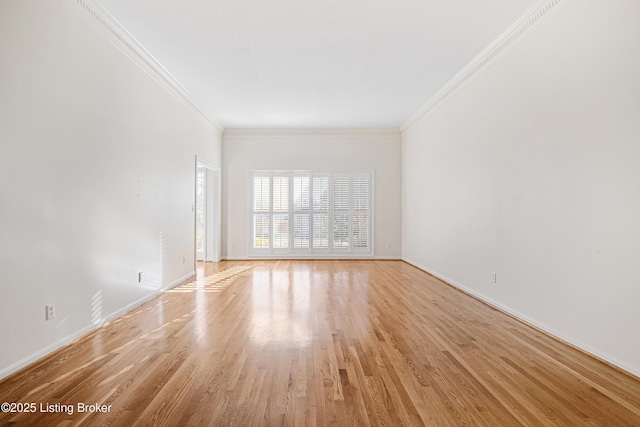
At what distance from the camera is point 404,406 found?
6.55 feet

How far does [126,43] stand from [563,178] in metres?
4.42

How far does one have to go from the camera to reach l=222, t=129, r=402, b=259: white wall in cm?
814

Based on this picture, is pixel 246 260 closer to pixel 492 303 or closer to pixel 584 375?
pixel 492 303

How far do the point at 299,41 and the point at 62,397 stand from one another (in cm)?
369

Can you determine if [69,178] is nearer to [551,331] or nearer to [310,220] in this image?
[551,331]

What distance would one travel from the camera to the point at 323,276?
6.09 meters

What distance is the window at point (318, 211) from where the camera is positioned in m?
8.21

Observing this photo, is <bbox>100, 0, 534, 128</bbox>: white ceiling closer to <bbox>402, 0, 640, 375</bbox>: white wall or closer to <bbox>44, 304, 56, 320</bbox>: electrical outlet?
<bbox>402, 0, 640, 375</bbox>: white wall

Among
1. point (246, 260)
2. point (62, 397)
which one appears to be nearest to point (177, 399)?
point (62, 397)

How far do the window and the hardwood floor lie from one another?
13.7ft

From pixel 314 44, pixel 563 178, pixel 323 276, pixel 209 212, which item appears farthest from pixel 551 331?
pixel 209 212

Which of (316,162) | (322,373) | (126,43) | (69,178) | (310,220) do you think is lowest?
(322,373)

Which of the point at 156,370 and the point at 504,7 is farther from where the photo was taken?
the point at 504,7

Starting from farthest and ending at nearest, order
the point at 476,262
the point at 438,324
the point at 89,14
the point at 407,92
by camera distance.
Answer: the point at 407,92
the point at 476,262
the point at 438,324
the point at 89,14
